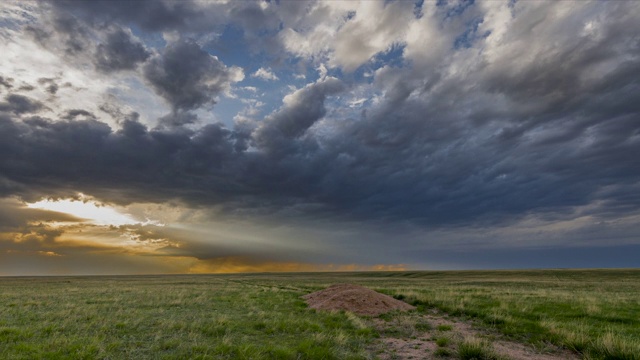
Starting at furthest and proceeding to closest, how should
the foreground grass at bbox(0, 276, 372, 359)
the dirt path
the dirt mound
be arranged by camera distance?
the dirt mound < the dirt path < the foreground grass at bbox(0, 276, 372, 359)

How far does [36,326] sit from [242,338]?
10236 millimetres

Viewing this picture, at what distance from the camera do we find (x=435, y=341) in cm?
1384

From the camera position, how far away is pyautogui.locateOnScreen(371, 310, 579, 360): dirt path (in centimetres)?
1190

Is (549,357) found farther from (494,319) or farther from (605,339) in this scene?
(494,319)

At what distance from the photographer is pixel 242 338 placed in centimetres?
1435

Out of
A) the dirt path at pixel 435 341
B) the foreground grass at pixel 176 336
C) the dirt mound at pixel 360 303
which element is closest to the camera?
the foreground grass at pixel 176 336

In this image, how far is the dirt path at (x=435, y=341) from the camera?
39.0 ft

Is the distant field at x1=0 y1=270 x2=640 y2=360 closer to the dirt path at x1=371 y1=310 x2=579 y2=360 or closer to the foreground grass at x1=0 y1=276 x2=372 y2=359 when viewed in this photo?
the foreground grass at x1=0 y1=276 x2=372 y2=359

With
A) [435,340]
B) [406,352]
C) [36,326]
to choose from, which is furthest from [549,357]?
[36,326]

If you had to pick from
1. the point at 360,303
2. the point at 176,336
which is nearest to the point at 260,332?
the point at 176,336

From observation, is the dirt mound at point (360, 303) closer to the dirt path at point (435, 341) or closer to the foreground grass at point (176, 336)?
the foreground grass at point (176, 336)

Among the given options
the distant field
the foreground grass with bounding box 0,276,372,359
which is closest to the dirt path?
the distant field

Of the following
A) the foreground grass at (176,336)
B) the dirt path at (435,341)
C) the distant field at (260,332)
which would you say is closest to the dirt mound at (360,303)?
the distant field at (260,332)

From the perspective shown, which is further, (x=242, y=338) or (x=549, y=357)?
(x=242, y=338)
